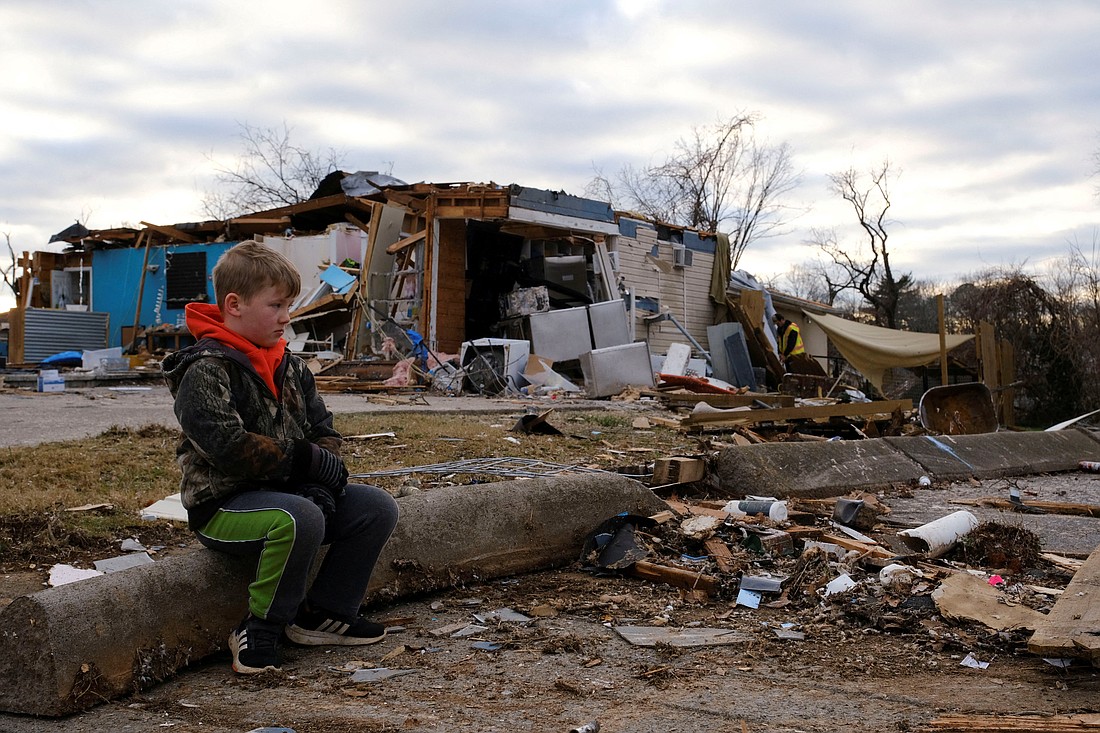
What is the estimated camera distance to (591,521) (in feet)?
13.9

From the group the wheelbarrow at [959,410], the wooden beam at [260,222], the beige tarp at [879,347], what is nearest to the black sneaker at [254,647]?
the wheelbarrow at [959,410]

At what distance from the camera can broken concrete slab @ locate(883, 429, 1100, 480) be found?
7254mm

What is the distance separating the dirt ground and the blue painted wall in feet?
64.5

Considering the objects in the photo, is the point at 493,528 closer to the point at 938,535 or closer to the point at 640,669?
the point at 640,669

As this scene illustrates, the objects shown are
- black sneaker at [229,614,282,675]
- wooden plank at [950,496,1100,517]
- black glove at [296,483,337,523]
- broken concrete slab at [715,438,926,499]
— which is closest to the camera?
black sneaker at [229,614,282,675]

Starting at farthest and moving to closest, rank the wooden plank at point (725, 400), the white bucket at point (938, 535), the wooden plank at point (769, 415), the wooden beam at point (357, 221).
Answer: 1. the wooden beam at point (357, 221)
2. the wooden plank at point (725, 400)
3. the wooden plank at point (769, 415)
4. the white bucket at point (938, 535)

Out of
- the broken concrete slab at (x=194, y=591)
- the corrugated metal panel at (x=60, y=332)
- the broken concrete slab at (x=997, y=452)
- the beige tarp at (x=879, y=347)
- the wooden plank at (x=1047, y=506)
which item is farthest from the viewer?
the corrugated metal panel at (x=60, y=332)

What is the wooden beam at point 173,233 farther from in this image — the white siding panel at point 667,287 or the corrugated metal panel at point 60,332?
the white siding panel at point 667,287

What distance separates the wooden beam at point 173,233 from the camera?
2152cm

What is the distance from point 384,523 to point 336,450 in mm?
321

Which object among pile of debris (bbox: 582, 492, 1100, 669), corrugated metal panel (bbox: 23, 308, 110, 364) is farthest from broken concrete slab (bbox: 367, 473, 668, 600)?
corrugated metal panel (bbox: 23, 308, 110, 364)

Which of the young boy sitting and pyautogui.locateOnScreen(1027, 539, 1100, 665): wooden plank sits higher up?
the young boy sitting

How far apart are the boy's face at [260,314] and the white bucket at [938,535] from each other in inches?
118

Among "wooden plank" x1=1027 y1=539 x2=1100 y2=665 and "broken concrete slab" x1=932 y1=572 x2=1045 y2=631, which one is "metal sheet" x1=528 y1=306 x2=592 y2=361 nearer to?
"broken concrete slab" x1=932 y1=572 x2=1045 y2=631
